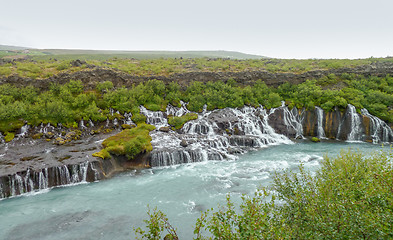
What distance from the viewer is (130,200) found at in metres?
22.1

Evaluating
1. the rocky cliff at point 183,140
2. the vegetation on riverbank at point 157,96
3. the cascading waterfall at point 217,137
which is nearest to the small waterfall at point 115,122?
the rocky cliff at point 183,140

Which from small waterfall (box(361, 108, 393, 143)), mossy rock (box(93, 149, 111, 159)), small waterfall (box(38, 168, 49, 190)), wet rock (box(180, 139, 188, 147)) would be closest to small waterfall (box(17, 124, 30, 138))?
small waterfall (box(38, 168, 49, 190))

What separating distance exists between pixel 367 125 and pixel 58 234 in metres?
50.1

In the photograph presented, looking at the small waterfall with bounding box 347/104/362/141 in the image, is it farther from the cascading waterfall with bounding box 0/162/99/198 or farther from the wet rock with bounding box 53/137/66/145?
the wet rock with bounding box 53/137/66/145

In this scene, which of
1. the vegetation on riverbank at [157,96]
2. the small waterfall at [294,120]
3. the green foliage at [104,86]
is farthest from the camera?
the green foliage at [104,86]

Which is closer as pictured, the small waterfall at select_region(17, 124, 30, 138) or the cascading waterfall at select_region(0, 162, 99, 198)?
the cascading waterfall at select_region(0, 162, 99, 198)

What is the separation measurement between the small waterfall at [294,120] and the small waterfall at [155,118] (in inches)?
1007

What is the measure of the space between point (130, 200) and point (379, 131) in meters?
45.2

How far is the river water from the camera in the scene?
17.8 metres

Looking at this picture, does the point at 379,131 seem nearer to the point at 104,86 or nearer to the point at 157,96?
the point at 157,96

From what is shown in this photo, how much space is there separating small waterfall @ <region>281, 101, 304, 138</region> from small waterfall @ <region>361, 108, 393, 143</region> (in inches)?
464

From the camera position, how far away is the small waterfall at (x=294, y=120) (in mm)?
44275

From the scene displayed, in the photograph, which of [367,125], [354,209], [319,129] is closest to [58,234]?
[354,209]

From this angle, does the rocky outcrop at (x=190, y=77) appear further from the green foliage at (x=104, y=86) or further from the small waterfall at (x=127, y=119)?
the small waterfall at (x=127, y=119)
